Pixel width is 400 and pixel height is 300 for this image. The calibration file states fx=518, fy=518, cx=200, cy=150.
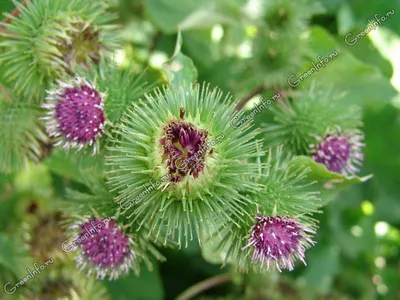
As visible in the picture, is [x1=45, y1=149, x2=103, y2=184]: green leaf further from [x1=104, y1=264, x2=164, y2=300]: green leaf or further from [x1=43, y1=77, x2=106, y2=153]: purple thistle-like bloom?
[x1=104, y1=264, x2=164, y2=300]: green leaf

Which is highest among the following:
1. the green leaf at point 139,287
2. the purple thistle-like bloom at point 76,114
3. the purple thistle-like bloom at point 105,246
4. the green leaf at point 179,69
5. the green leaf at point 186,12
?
the green leaf at point 186,12

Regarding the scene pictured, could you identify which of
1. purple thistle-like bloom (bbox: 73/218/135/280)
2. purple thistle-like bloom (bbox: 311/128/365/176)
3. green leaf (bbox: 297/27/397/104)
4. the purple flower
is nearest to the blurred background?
green leaf (bbox: 297/27/397/104)

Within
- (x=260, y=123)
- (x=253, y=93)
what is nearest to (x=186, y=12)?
(x=253, y=93)

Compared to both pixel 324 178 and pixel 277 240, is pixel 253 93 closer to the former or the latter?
pixel 324 178

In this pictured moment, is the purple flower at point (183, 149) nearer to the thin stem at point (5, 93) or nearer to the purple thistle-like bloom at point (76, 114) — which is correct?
the purple thistle-like bloom at point (76, 114)

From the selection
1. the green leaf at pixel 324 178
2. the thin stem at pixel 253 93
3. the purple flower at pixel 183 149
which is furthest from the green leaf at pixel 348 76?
the purple flower at pixel 183 149
